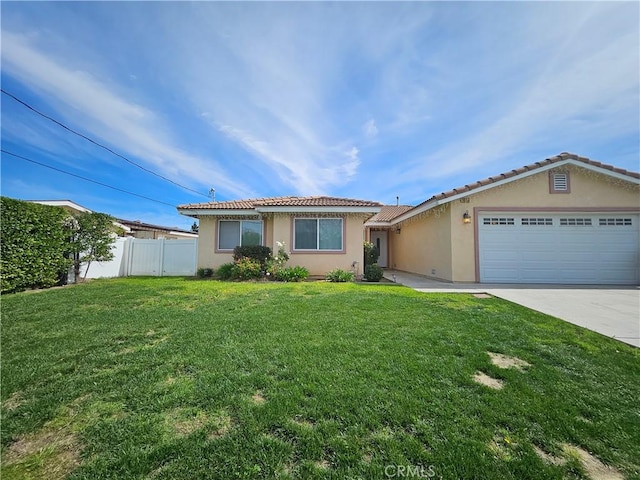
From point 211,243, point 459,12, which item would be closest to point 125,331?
point 211,243

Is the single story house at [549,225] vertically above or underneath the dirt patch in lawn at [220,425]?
above

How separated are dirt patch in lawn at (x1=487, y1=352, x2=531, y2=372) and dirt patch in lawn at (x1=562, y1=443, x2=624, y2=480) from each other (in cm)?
129

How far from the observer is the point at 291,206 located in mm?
11523

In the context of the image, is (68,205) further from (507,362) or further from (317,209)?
(507,362)

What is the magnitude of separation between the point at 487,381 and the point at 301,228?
32.2 ft

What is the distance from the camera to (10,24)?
7051 millimetres

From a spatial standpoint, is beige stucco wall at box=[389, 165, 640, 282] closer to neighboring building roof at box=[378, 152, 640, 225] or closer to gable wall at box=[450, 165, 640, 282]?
gable wall at box=[450, 165, 640, 282]

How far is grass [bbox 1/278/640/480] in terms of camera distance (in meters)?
1.78

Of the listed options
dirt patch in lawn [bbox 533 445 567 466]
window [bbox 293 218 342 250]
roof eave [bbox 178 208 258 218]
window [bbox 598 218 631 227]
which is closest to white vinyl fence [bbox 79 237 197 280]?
roof eave [bbox 178 208 258 218]

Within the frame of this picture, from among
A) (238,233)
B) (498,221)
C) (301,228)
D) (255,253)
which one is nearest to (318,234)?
(301,228)

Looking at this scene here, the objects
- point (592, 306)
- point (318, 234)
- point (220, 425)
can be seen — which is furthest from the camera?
point (318, 234)

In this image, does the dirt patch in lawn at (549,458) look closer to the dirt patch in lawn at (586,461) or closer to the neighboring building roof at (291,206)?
the dirt patch in lawn at (586,461)

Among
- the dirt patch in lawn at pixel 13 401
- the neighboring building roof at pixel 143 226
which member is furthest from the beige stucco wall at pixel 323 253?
the neighboring building roof at pixel 143 226

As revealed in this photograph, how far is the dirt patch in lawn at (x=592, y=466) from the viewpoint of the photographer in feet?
5.60
